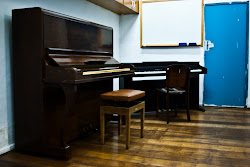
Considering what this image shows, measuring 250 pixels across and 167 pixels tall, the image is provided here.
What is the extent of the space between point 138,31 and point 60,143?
11.0ft

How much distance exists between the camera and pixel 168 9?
5.23 meters

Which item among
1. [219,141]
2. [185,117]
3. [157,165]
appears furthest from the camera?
[185,117]

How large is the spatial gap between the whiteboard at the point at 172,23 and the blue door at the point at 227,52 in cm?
21

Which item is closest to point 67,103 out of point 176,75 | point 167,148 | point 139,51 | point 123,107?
point 123,107

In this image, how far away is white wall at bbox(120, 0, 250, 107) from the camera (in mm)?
5250

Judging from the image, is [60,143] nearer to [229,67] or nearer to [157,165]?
[157,165]

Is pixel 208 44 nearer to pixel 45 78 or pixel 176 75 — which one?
pixel 176 75

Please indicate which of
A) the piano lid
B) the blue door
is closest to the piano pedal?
the piano lid

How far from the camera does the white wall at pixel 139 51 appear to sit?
17.2 feet

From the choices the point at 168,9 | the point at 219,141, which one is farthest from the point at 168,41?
the point at 219,141

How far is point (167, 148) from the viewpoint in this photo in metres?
2.88

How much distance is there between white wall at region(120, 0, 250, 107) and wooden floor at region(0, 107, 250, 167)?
5.13 feet

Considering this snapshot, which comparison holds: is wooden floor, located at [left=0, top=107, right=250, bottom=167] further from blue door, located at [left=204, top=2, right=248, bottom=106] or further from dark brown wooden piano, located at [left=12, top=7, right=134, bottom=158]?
blue door, located at [left=204, top=2, right=248, bottom=106]

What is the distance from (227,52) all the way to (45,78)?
369cm
